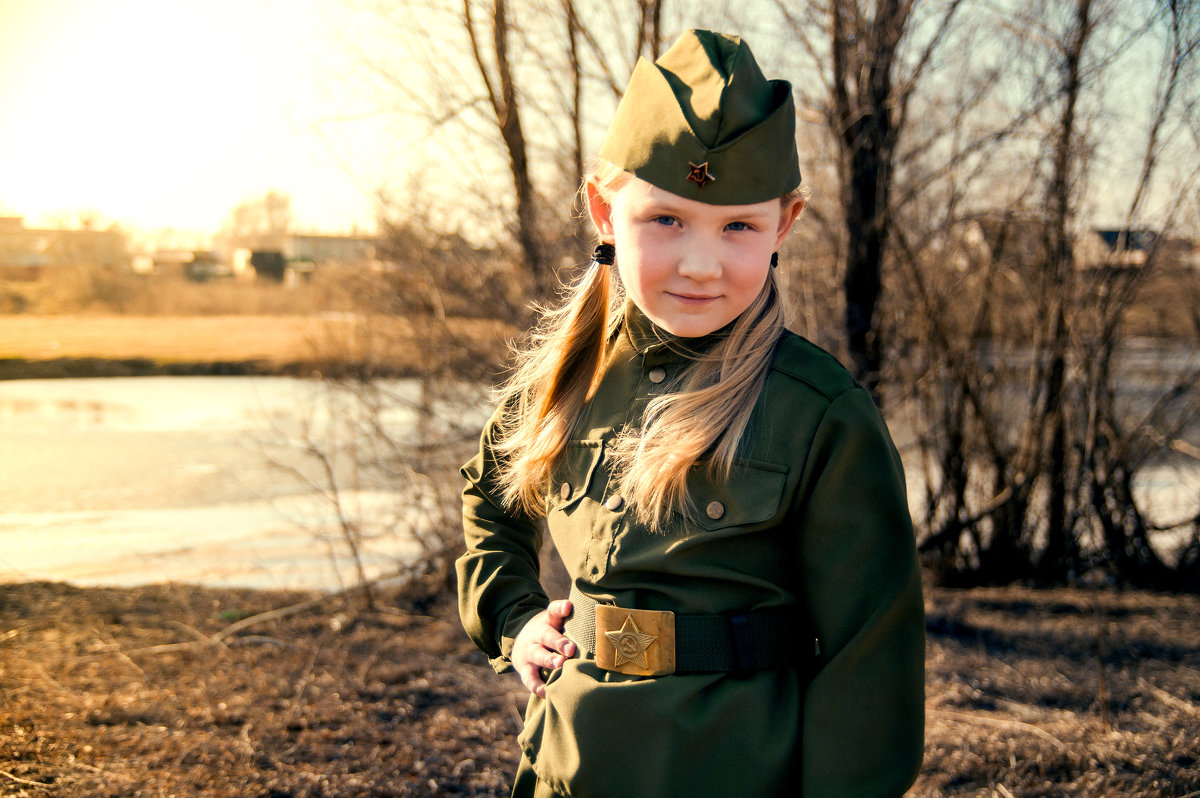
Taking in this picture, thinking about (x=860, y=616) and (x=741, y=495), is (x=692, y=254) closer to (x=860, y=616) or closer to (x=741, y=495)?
(x=741, y=495)

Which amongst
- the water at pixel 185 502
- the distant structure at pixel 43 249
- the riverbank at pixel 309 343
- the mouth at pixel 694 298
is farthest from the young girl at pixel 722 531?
the distant structure at pixel 43 249

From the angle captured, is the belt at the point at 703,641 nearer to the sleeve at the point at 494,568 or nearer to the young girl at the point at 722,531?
the young girl at the point at 722,531

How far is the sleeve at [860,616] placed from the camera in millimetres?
1181

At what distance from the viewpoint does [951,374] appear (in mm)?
5297

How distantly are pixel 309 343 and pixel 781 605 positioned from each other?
4.28 m

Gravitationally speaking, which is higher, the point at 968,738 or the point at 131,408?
the point at 131,408

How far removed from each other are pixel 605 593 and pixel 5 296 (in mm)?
4466

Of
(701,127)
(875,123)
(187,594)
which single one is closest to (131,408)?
(187,594)

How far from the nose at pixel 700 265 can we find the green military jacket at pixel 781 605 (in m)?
0.18

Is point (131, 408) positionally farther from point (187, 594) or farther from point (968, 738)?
point (968, 738)

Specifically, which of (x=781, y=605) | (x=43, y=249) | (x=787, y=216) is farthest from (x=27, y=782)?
(x=43, y=249)

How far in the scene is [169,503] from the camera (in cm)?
645

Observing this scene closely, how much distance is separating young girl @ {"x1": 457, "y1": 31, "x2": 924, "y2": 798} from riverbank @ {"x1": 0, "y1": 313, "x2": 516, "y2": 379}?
3160 mm

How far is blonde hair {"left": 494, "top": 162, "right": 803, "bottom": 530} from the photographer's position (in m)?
1.31
